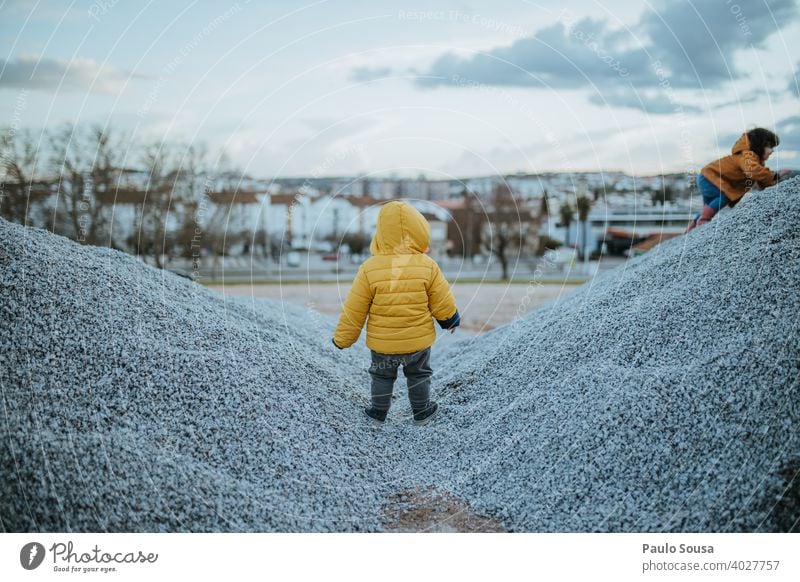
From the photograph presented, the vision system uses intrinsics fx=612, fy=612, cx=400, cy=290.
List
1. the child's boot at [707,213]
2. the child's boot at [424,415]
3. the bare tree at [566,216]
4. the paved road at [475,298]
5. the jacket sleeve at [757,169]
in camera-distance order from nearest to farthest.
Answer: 1. the child's boot at [424,415]
2. the jacket sleeve at [757,169]
3. the child's boot at [707,213]
4. the paved road at [475,298]
5. the bare tree at [566,216]

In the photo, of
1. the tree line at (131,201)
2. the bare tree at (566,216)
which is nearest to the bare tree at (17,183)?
the tree line at (131,201)

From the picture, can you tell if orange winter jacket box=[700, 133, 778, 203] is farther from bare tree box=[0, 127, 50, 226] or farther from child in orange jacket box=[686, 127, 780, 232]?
bare tree box=[0, 127, 50, 226]

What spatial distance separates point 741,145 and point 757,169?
0.80 feet

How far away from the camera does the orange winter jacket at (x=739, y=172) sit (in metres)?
5.01

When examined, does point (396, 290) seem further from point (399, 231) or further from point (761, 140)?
point (761, 140)

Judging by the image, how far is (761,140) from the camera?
491cm

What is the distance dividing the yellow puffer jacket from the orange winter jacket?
3.10 meters

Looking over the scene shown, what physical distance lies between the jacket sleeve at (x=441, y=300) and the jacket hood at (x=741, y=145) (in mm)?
3100

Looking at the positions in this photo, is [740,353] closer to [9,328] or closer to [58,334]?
[58,334]

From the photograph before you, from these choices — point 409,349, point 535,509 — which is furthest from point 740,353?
point 409,349
